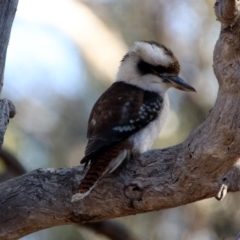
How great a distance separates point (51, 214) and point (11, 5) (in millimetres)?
877

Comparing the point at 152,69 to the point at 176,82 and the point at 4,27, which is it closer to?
the point at 176,82

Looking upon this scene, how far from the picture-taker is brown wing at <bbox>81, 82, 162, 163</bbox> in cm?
290

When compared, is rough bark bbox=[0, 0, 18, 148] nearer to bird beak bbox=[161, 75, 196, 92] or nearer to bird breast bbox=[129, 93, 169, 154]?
bird breast bbox=[129, 93, 169, 154]

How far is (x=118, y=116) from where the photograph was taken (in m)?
2.99

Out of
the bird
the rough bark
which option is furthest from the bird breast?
the rough bark

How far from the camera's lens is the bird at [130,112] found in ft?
9.42

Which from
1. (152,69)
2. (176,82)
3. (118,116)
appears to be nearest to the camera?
(118,116)

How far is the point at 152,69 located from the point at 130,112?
0.36m

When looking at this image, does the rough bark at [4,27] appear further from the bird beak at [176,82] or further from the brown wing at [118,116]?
the bird beak at [176,82]

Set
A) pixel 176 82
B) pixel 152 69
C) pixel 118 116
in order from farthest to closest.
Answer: pixel 152 69 → pixel 176 82 → pixel 118 116

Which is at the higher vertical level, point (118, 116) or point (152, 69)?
point (152, 69)

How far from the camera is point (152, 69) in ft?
10.9

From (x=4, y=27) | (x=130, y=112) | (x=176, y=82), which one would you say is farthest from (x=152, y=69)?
(x=4, y=27)

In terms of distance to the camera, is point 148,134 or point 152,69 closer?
point 148,134
